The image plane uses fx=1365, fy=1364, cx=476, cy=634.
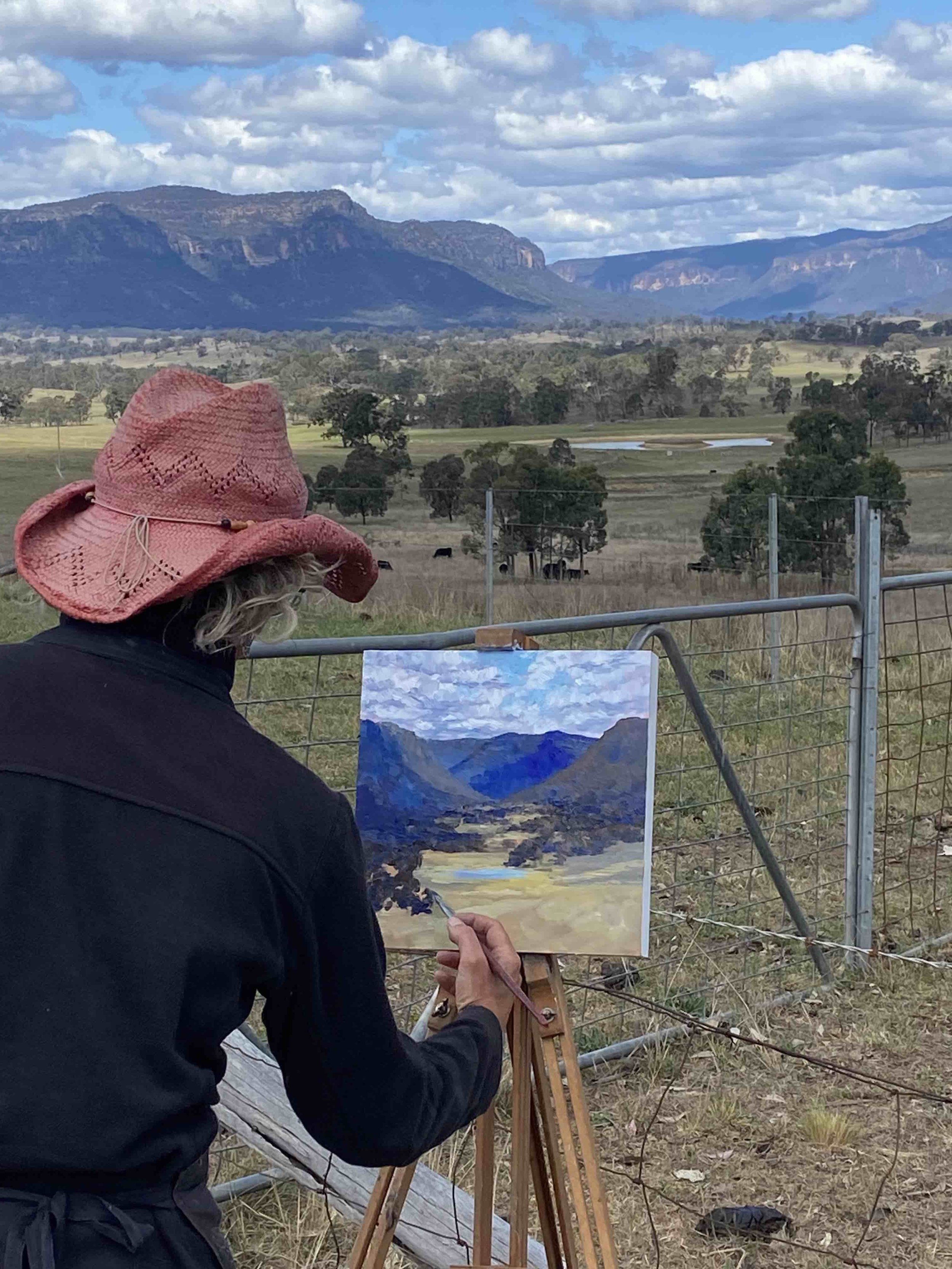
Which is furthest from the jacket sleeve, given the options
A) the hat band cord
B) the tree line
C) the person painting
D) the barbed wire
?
the tree line

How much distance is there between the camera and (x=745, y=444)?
4312cm

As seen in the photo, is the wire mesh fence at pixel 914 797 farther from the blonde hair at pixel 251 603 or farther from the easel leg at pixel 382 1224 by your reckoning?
the blonde hair at pixel 251 603

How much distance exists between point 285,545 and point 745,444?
42.9 meters

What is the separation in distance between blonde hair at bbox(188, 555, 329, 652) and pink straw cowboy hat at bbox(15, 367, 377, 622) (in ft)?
0.11

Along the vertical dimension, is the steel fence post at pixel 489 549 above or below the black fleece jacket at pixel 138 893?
below

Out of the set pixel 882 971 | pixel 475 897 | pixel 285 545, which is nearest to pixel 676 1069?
pixel 882 971

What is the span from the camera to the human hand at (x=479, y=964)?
210 cm

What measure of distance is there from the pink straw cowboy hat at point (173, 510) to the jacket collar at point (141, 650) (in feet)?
0.10

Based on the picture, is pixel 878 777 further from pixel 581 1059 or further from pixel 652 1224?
pixel 652 1224

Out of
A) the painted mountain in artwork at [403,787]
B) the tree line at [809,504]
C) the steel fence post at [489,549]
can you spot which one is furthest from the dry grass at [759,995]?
the tree line at [809,504]

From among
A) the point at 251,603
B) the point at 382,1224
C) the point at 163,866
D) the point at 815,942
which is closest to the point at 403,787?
the point at 382,1224

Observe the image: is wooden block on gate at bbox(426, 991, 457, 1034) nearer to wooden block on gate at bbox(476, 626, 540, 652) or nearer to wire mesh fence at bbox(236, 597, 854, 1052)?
wire mesh fence at bbox(236, 597, 854, 1052)

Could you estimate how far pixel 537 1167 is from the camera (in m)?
2.54

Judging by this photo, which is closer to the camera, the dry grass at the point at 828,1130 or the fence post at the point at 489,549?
the dry grass at the point at 828,1130
